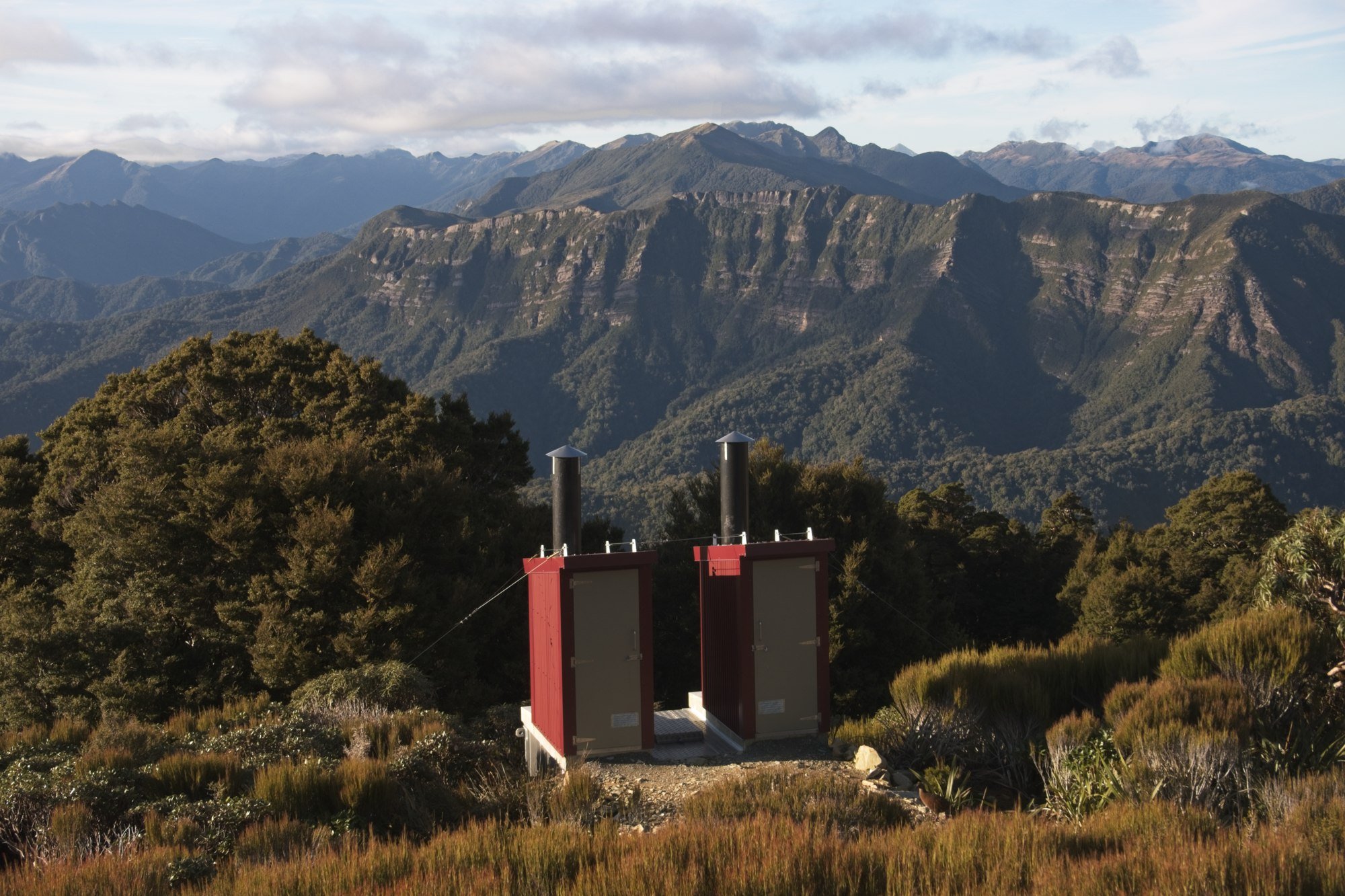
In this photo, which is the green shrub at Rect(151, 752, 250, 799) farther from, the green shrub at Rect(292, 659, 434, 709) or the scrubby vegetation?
the green shrub at Rect(292, 659, 434, 709)

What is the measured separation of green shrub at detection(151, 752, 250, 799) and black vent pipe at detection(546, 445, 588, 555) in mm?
4726

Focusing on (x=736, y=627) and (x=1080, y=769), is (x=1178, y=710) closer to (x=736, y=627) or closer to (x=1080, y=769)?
(x=1080, y=769)

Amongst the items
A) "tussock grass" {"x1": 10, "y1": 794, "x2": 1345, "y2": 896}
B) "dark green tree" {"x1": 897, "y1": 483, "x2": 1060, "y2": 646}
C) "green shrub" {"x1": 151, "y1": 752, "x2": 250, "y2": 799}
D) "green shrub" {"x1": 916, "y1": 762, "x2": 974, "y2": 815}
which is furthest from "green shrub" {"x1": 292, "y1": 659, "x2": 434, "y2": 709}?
"dark green tree" {"x1": 897, "y1": 483, "x2": 1060, "y2": 646}

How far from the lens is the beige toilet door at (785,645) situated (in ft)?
48.2

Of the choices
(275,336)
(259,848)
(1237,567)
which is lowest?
(1237,567)

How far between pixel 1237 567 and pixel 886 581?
15800 mm

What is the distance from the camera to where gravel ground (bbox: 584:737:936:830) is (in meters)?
10.7

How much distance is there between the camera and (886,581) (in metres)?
30.8

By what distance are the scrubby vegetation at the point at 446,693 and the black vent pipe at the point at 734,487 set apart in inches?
114

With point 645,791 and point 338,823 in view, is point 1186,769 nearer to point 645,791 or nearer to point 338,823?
point 645,791

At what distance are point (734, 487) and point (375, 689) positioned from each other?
5954 mm

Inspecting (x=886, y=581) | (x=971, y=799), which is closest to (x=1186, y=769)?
(x=971, y=799)

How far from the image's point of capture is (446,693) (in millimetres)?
21641

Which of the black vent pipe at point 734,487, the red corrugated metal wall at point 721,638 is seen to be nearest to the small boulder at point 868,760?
the red corrugated metal wall at point 721,638
